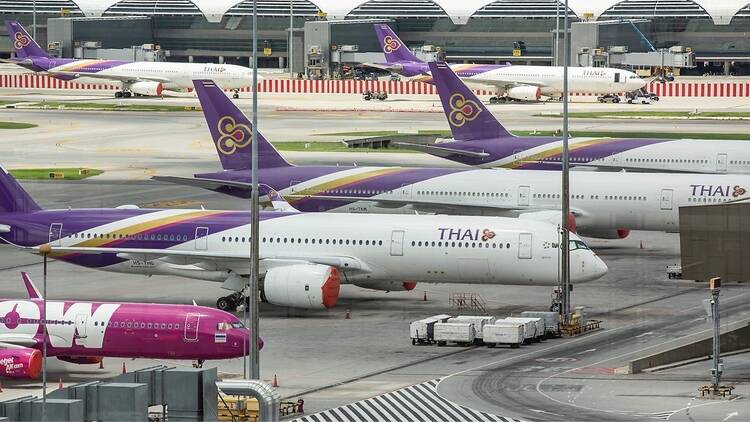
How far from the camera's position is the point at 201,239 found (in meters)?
64.9

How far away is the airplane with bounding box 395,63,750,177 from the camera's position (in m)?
92.9

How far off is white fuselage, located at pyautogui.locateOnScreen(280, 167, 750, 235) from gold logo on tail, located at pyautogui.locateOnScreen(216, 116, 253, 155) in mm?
3079

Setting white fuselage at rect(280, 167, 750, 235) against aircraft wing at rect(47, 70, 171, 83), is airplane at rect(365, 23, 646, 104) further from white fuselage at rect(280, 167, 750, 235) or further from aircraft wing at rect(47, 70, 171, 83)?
white fuselage at rect(280, 167, 750, 235)

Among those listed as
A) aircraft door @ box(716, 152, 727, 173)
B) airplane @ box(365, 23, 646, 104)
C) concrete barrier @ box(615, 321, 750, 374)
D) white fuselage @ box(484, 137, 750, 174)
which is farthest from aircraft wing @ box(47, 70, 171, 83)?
concrete barrier @ box(615, 321, 750, 374)

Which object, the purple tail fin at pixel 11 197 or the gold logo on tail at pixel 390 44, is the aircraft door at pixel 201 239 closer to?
the purple tail fin at pixel 11 197

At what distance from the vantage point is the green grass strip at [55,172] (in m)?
111

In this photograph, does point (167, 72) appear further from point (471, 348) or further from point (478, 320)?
point (471, 348)

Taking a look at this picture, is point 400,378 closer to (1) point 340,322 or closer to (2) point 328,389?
(2) point 328,389

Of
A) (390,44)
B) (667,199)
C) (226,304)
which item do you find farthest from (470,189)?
(390,44)

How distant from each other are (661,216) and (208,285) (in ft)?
69.0

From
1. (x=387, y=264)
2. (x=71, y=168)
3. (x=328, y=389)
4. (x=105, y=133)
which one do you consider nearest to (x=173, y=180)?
(x=387, y=264)

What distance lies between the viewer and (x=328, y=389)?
50938 millimetres

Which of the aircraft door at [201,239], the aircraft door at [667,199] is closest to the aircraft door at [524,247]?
the aircraft door at [201,239]

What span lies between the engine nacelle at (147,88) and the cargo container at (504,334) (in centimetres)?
13165
